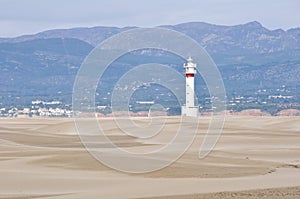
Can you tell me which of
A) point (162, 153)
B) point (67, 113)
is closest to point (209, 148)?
point (162, 153)

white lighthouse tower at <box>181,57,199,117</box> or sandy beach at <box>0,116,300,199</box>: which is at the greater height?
white lighthouse tower at <box>181,57,199,117</box>

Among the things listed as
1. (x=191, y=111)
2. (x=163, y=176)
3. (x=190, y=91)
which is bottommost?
(x=163, y=176)

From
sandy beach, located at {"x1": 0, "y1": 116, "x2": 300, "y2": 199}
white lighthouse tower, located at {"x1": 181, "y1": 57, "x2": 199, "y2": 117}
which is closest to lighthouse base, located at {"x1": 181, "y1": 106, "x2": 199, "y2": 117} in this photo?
white lighthouse tower, located at {"x1": 181, "y1": 57, "x2": 199, "y2": 117}

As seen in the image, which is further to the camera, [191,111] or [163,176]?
[191,111]

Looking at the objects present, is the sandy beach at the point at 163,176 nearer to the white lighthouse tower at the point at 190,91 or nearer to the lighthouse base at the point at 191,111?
the lighthouse base at the point at 191,111

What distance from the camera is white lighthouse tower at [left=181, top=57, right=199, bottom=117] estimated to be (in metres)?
69.6

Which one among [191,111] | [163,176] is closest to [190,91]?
[191,111]

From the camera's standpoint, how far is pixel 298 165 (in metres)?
28.6

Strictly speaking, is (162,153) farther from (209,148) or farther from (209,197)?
(209,197)

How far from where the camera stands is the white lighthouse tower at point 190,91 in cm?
6962

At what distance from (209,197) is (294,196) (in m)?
2.04

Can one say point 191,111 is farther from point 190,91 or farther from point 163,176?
point 163,176

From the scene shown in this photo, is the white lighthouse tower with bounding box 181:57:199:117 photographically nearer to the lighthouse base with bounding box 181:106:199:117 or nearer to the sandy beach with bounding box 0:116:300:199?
the lighthouse base with bounding box 181:106:199:117

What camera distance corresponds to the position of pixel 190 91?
6969 cm
